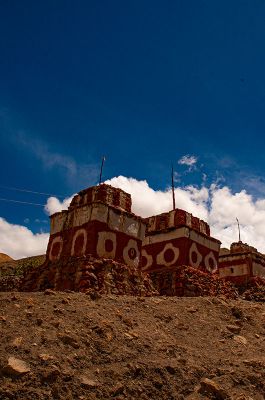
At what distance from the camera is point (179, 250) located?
54.6 ft

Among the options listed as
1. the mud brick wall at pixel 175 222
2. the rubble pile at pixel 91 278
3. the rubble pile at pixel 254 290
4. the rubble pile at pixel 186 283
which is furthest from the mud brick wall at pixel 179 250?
the rubble pile at pixel 91 278

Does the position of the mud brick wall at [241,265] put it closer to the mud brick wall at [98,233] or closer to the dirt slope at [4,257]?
the mud brick wall at [98,233]

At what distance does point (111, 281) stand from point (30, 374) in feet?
23.0

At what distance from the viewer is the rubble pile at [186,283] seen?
1480cm

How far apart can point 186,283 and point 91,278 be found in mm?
4297

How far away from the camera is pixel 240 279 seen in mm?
24016

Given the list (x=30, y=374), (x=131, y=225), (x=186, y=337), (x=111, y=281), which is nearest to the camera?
(x=30, y=374)

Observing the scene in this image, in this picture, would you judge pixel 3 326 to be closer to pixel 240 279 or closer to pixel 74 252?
pixel 74 252

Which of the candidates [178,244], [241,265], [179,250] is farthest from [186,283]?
[241,265]

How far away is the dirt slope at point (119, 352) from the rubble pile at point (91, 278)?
2955 millimetres

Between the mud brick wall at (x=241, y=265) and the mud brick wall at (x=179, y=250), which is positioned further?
the mud brick wall at (x=241, y=265)

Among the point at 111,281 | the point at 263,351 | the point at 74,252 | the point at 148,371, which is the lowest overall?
the point at 148,371

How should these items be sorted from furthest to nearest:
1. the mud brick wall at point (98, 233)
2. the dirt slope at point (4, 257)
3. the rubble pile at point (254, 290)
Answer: the dirt slope at point (4, 257) → the rubble pile at point (254, 290) → the mud brick wall at point (98, 233)

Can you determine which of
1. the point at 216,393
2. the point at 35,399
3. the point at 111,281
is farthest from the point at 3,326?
the point at 111,281
